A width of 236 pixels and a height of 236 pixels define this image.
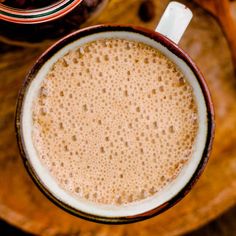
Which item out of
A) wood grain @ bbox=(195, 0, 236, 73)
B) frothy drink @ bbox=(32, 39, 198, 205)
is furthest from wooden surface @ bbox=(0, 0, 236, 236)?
frothy drink @ bbox=(32, 39, 198, 205)

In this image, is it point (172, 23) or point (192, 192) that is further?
point (192, 192)

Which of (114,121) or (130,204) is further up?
(114,121)

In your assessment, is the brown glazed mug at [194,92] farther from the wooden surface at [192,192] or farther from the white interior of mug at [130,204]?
the wooden surface at [192,192]

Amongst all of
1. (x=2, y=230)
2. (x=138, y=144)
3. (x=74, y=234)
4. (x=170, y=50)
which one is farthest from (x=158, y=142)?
(x=2, y=230)

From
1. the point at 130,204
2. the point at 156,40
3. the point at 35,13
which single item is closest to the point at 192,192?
the point at 130,204

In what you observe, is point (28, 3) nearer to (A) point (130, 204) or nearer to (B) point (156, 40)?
(B) point (156, 40)

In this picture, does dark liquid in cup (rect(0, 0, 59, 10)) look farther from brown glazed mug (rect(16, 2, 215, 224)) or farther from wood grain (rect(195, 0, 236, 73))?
wood grain (rect(195, 0, 236, 73))
